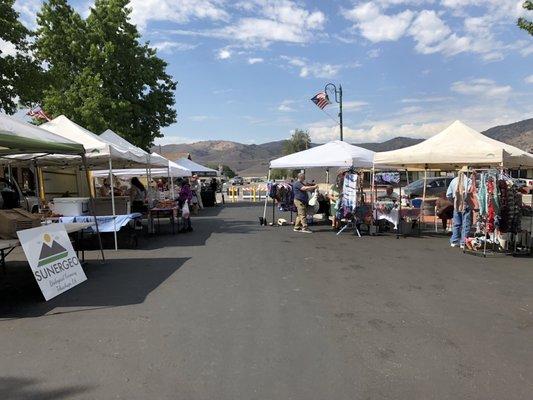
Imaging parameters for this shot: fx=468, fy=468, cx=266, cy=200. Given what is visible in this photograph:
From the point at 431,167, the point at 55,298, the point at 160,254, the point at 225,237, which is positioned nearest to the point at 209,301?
the point at 55,298

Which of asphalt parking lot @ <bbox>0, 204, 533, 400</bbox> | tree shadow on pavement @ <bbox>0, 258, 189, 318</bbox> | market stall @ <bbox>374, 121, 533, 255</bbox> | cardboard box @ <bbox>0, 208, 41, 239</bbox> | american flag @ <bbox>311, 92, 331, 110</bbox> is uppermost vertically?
american flag @ <bbox>311, 92, 331, 110</bbox>

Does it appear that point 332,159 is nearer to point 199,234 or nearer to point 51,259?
point 199,234

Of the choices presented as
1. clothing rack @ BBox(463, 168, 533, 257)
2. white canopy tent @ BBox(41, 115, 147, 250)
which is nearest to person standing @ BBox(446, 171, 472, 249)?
clothing rack @ BBox(463, 168, 533, 257)

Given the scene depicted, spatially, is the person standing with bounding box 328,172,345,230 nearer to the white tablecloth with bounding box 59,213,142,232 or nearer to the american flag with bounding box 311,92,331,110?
the white tablecloth with bounding box 59,213,142,232

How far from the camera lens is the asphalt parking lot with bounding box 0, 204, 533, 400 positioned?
3.87 m

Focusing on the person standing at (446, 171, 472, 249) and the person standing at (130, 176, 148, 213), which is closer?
the person standing at (446, 171, 472, 249)

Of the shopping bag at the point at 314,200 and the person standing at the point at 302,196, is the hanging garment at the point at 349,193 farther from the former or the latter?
the shopping bag at the point at 314,200

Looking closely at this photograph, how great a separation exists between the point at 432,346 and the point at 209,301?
2.92m

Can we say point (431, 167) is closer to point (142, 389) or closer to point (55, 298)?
point (55, 298)

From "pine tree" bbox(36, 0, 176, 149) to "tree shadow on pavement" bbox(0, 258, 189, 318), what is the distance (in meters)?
16.9

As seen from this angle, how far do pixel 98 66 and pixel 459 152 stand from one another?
821 inches

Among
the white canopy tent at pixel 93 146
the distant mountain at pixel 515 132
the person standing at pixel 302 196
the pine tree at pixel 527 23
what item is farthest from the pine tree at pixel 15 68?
Result: the distant mountain at pixel 515 132

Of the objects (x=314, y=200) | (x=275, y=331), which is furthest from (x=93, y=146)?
(x=275, y=331)

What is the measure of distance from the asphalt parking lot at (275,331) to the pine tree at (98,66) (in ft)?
57.4
